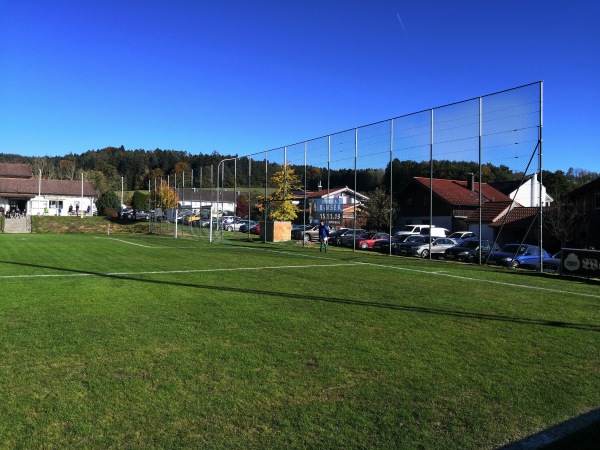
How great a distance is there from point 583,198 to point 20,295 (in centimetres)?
3664

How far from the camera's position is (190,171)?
50.3 m

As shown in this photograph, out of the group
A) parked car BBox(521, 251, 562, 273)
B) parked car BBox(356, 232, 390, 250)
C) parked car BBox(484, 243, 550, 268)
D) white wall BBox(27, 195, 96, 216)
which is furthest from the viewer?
white wall BBox(27, 195, 96, 216)

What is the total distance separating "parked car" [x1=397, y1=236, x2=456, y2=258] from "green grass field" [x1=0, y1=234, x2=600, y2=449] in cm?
1664

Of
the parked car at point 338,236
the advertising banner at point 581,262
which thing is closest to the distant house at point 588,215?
the parked car at point 338,236

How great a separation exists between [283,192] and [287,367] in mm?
34721

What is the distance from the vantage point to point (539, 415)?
4.27 m

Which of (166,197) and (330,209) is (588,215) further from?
(166,197)

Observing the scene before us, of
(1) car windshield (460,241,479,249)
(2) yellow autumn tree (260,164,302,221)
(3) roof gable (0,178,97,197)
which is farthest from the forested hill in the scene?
Result: (3) roof gable (0,178,97,197)

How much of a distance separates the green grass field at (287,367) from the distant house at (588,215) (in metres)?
26.4

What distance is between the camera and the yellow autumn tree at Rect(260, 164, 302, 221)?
121 feet

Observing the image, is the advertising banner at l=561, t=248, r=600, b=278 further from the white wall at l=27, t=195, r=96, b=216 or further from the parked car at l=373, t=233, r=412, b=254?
the white wall at l=27, t=195, r=96, b=216

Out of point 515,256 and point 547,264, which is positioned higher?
point 515,256

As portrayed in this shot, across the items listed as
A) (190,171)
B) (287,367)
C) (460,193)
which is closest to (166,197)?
(190,171)

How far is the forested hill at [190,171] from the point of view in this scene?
32469 millimetres
